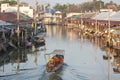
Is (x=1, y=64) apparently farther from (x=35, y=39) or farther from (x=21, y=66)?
(x=35, y=39)

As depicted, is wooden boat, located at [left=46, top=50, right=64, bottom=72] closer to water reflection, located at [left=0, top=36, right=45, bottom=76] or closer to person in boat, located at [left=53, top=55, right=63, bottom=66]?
person in boat, located at [left=53, top=55, right=63, bottom=66]

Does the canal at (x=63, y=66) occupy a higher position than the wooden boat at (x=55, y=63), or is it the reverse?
the wooden boat at (x=55, y=63)

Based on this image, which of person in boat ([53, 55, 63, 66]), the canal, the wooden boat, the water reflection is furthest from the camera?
person in boat ([53, 55, 63, 66])

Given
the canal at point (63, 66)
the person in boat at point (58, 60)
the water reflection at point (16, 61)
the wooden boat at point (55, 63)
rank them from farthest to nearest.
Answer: the person in boat at point (58, 60), the water reflection at point (16, 61), the wooden boat at point (55, 63), the canal at point (63, 66)

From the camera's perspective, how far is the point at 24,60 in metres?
31.1

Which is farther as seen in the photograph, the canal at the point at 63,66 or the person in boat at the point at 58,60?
the person in boat at the point at 58,60

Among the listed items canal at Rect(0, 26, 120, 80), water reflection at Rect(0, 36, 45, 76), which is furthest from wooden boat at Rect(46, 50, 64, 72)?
water reflection at Rect(0, 36, 45, 76)

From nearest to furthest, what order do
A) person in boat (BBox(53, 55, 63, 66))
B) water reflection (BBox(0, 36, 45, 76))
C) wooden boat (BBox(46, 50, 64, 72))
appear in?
wooden boat (BBox(46, 50, 64, 72)) → water reflection (BBox(0, 36, 45, 76)) → person in boat (BBox(53, 55, 63, 66))

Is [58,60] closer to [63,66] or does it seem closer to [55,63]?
[63,66]

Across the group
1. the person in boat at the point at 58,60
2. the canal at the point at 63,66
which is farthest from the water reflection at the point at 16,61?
the person in boat at the point at 58,60

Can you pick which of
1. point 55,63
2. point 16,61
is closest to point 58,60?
point 55,63

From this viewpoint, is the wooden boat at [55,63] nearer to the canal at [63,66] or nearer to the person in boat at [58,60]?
the person in boat at [58,60]

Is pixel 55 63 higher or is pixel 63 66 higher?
pixel 55 63

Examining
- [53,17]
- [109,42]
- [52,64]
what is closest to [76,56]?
[109,42]
